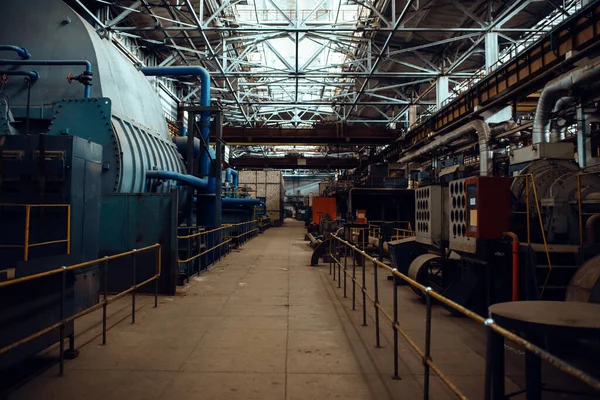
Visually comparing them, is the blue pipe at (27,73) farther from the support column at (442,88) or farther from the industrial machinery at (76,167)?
the support column at (442,88)

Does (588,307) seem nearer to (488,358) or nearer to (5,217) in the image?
(488,358)

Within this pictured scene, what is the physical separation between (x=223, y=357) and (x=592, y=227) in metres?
5.53

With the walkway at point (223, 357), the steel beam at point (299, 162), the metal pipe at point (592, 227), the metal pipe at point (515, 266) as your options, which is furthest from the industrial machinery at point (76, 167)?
the steel beam at point (299, 162)

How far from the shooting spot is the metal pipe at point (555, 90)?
10273 mm

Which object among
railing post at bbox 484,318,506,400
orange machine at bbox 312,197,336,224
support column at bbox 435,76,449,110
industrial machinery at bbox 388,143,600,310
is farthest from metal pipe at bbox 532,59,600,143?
orange machine at bbox 312,197,336,224

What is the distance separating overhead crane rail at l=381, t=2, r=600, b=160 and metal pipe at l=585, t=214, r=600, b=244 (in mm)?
8038

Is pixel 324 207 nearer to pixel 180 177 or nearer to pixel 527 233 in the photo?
pixel 180 177

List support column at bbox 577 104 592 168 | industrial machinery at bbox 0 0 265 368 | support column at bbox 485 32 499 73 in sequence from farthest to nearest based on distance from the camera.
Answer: support column at bbox 485 32 499 73 < support column at bbox 577 104 592 168 < industrial machinery at bbox 0 0 265 368

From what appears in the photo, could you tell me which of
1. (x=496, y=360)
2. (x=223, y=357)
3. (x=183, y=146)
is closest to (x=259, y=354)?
(x=223, y=357)

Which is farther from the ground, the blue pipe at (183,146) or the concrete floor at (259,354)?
the blue pipe at (183,146)

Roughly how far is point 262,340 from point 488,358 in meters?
3.70

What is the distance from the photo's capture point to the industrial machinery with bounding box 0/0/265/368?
4.43 metres

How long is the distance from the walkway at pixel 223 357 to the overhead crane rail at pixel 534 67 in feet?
35.7

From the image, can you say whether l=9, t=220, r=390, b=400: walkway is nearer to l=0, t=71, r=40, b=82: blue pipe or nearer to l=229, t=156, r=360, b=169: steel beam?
l=0, t=71, r=40, b=82: blue pipe
